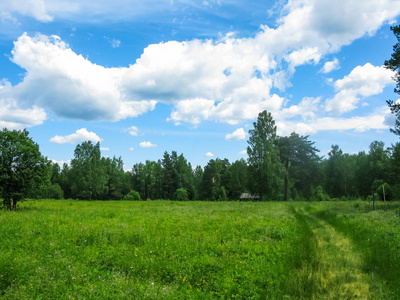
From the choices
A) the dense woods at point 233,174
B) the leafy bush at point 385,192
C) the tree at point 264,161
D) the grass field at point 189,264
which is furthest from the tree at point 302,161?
the grass field at point 189,264

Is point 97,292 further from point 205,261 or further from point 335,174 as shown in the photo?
point 335,174

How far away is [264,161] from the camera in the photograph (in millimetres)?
58500

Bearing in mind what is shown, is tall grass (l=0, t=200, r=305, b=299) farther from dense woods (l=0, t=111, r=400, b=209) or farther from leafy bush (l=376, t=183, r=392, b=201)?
leafy bush (l=376, t=183, r=392, b=201)

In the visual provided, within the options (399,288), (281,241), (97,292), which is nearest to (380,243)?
(281,241)

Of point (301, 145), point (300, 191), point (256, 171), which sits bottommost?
point (300, 191)

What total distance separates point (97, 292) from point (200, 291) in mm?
2566

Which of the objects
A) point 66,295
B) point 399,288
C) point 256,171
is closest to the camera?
point 66,295

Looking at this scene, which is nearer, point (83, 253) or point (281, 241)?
point (83, 253)

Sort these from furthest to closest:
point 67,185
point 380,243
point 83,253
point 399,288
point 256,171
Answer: point 67,185
point 256,171
point 380,243
point 83,253
point 399,288

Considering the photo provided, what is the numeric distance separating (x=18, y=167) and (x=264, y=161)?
45.8 m

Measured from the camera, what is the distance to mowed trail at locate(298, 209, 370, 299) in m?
7.05

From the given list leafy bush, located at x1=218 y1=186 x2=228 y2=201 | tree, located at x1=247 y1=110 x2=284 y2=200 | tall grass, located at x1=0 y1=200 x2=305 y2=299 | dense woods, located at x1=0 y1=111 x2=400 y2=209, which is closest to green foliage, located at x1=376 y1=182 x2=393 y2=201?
dense woods, located at x1=0 y1=111 x2=400 y2=209

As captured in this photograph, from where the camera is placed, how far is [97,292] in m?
6.61

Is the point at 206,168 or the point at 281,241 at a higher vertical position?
the point at 206,168
